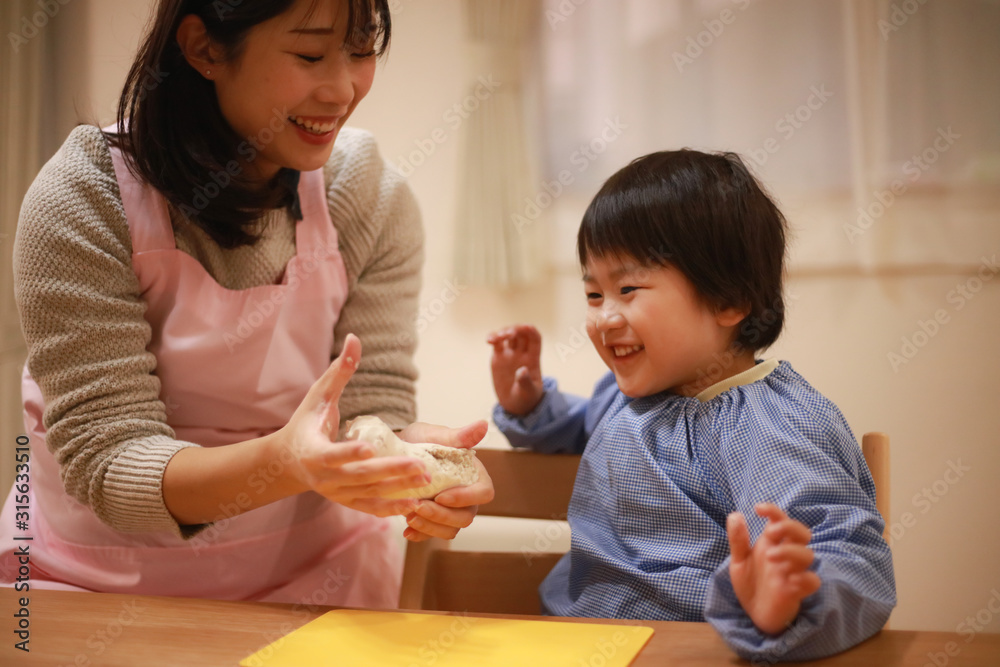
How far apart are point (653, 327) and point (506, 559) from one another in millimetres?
443

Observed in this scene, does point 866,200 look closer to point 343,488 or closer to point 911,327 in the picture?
point 911,327

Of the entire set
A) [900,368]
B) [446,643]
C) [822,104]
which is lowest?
[900,368]

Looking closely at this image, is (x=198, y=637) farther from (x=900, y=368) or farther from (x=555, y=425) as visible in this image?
(x=900, y=368)

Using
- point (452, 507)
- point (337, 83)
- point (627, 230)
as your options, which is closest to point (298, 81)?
point (337, 83)

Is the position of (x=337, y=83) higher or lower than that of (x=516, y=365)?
higher

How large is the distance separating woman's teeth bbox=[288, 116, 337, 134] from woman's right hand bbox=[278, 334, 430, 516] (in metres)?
0.37

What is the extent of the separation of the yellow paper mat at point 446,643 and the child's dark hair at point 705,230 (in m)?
0.44

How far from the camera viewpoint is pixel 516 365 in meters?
1.22

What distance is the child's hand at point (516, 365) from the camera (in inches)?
47.3

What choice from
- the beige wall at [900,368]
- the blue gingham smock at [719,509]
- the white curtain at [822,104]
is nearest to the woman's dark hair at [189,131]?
the blue gingham smock at [719,509]

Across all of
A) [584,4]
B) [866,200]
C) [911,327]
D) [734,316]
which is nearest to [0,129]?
[584,4]

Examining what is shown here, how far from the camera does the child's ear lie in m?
0.99

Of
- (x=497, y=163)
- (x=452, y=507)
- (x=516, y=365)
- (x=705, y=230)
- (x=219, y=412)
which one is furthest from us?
(x=497, y=163)

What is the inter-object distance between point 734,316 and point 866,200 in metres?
1.24
